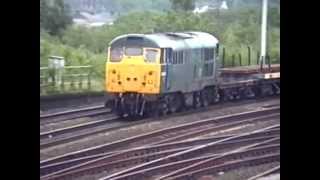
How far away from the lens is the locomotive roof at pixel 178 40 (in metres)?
2.18

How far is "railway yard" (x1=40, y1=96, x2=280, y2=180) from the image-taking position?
82.0 inches

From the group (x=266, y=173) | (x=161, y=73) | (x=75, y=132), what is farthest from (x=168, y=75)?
(x=266, y=173)

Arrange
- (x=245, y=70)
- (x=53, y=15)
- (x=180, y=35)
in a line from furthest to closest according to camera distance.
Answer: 1. (x=245, y=70)
2. (x=180, y=35)
3. (x=53, y=15)

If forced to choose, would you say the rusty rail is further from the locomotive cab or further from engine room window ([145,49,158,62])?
engine room window ([145,49,158,62])

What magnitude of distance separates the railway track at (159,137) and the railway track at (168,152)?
0.02 m

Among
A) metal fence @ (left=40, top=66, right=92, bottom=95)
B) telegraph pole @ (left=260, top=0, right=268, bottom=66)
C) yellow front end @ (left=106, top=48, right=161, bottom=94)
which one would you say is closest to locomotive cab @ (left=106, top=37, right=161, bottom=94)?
yellow front end @ (left=106, top=48, right=161, bottom=94)

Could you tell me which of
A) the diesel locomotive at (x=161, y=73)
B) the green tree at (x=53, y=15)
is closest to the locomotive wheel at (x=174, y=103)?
the diesel locomotive at (x=161, y=73)

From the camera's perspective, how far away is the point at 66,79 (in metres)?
2.12

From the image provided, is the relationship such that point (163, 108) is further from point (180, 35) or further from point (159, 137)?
point (180, 35)

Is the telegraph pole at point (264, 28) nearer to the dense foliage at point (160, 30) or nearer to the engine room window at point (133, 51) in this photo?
the dense foliage at point (160, 30)

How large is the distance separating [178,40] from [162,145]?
0.44 meters
